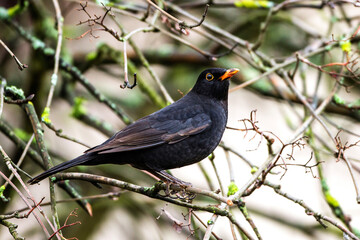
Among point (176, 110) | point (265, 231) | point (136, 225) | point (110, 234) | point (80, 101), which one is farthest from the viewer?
point (265, 231)

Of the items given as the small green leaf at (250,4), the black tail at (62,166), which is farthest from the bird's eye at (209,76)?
the black tail at (62,166)

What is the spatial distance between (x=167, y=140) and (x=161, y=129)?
5.4 inches

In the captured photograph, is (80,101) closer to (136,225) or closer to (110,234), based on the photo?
(136,225)

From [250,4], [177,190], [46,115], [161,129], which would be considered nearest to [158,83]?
[161,129]

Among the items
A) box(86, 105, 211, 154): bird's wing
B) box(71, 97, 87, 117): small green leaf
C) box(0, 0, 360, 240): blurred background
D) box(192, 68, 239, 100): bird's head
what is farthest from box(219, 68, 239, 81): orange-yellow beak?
box(71, 97, 87, 117): small green leaf

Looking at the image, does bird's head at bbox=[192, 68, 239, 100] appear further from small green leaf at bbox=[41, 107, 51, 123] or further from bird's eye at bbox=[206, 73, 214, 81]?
small green leaf at bbox=[41, 107, 51, 123]

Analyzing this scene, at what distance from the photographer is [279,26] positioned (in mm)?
6461

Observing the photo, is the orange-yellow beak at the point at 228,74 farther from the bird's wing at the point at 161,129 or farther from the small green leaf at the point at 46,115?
the small green leaf at the point at 46,115

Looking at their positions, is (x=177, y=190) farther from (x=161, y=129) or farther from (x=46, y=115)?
(x=46, y=115)

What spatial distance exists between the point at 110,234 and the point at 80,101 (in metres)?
3.05

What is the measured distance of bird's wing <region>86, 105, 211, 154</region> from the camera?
3.53 m

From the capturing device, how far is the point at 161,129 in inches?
148

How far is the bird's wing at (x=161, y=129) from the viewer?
11.6 feet

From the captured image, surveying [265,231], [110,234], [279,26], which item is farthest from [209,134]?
[265,231]
